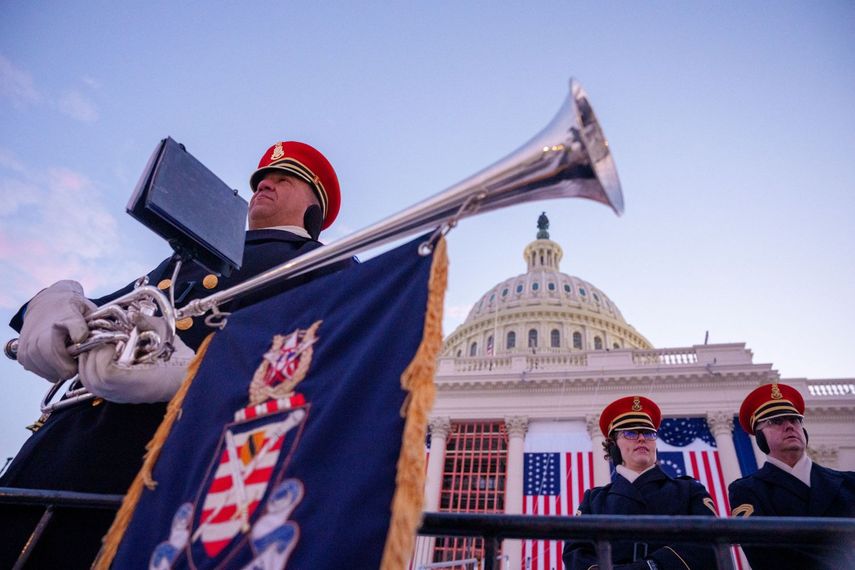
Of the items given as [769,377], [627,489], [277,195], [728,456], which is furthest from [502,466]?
[277,195]

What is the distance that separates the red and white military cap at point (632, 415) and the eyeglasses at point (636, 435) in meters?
0.04

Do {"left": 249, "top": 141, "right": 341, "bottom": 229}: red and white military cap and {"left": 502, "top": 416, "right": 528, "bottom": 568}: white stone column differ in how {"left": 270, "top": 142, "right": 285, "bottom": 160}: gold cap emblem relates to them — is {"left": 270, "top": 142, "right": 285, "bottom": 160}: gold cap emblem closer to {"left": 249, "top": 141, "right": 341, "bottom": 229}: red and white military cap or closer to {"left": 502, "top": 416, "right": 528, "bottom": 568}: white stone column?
{"left": 249, "top": 141, "right": 341, "bottom": 229}: red and white military cap

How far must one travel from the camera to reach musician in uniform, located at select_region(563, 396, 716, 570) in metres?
2.81

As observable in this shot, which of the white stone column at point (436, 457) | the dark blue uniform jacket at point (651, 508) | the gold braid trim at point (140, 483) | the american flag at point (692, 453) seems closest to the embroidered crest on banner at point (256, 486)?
the gold braid trim at point (140, 483)

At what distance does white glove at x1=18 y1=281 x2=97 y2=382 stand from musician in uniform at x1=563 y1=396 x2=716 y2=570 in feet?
7.65

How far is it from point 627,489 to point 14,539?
335 cm

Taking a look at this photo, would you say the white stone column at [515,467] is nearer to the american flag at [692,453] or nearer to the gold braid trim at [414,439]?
the american flag at [692,453]

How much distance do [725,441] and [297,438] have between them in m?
21.6

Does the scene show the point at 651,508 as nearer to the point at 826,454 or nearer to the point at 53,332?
the point at 53,332

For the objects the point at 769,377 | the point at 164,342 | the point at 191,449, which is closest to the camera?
the point at 191,449

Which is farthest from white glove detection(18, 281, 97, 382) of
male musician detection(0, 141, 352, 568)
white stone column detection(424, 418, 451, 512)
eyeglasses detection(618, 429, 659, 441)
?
white stone column detection(424, 418, 451, 512)

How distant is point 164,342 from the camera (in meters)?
1.84

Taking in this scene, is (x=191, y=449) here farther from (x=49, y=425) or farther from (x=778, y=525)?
(x=778, y=525)

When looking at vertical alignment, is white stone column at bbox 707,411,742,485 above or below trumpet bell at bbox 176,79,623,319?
above
